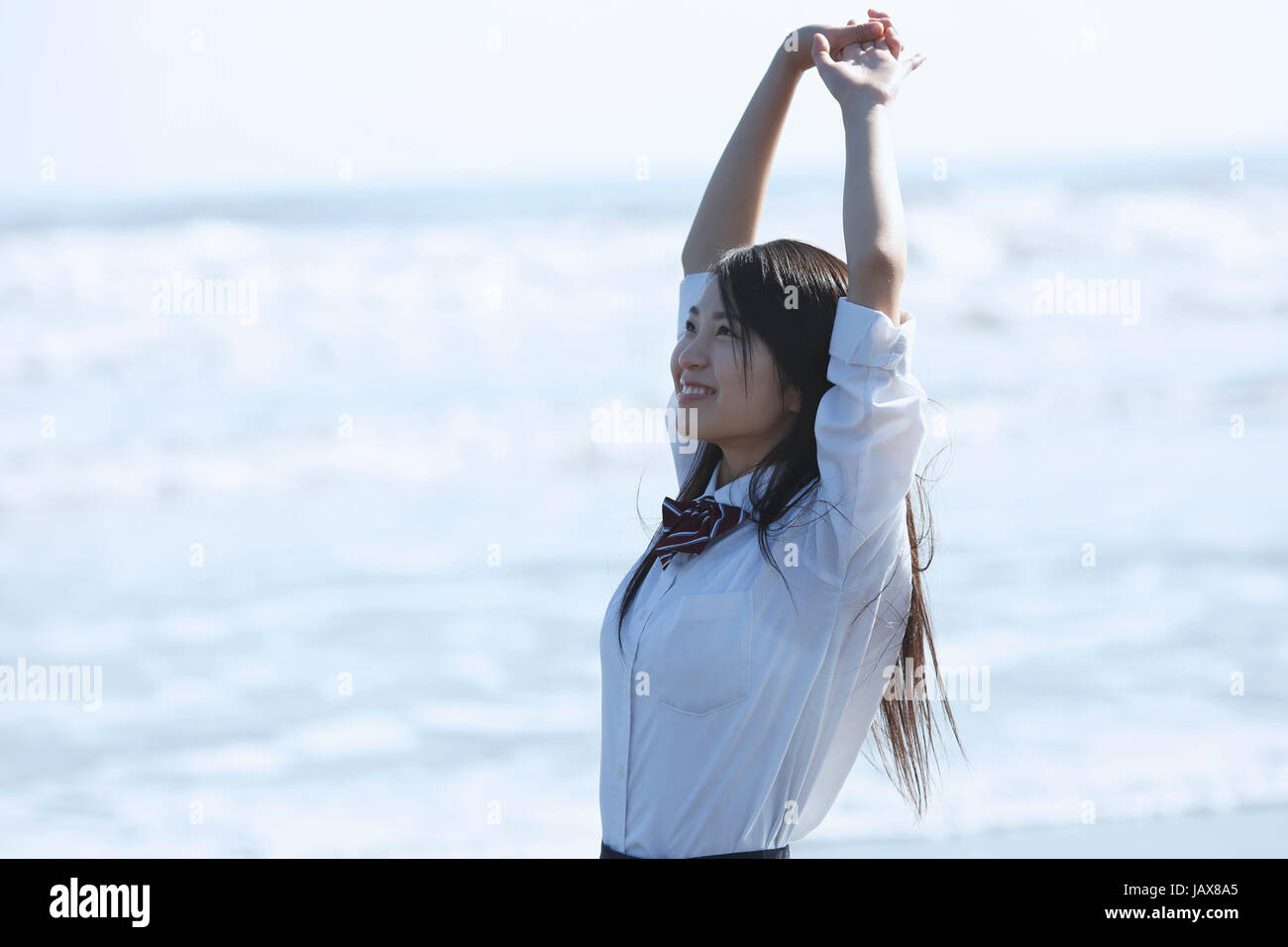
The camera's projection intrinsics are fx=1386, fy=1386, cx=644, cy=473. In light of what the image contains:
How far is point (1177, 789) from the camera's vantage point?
505 cm

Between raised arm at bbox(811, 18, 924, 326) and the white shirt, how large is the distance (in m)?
0.06

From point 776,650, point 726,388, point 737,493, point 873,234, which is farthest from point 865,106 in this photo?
point 776,650

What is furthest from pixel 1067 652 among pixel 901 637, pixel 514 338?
pixel 514 338

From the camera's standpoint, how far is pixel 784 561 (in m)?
2.02

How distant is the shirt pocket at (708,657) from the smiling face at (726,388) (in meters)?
0.30

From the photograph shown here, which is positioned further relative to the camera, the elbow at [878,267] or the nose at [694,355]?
the nose at [694,355]

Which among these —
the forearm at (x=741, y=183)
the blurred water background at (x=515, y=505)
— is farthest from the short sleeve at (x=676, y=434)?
the blurred water background at (x=515, y=505)

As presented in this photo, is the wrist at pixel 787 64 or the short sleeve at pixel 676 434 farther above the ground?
the wrist at pixel 787 64

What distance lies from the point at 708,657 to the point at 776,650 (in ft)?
0.32

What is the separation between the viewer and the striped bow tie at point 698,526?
213 cm

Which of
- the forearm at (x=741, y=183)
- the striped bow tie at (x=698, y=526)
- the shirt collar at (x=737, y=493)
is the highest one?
the forearm at (x=741, y=183)

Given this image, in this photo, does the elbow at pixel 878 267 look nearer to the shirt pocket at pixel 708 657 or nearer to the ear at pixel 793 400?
the ear at pixel 793 400

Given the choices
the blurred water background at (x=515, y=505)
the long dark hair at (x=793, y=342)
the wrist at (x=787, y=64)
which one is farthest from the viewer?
the blurred water background at (x=515, y=505)

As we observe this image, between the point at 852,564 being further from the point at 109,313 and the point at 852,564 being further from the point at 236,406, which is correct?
the point at 109,313
